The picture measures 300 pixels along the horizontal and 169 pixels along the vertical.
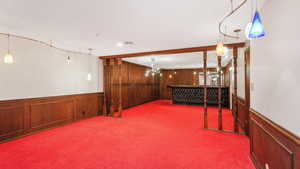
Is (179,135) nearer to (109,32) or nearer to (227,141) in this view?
(227,141)

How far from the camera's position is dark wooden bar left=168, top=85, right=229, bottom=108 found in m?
8.06

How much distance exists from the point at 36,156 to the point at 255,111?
3911 mm

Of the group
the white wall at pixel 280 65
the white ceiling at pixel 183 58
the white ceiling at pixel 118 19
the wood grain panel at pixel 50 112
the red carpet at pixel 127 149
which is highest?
the white ceiling at pixel 183 58

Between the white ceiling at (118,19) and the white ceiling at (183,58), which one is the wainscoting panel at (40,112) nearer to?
the white ceiling at (118,19)

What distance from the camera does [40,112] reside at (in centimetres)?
417

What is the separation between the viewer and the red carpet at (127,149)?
2.43m

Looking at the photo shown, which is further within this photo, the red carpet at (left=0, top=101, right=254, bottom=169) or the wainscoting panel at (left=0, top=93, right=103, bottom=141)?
the wainscoting panel at (left=0, top=93, right=103, bottom=141)

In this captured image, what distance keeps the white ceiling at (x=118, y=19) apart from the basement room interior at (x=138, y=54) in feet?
0.06

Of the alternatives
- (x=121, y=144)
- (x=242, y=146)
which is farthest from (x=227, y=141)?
(x=121, y=144)

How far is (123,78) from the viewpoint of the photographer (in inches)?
299

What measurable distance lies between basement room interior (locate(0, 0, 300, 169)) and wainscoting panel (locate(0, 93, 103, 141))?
2 centimetres

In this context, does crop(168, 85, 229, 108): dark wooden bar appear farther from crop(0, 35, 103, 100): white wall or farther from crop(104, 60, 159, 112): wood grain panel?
crop(0, 35, 103, 100): white wall

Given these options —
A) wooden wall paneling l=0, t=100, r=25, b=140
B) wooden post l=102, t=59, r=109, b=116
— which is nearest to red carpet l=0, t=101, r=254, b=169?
wooden wall paneling l=0, t=100, r=25, b=140

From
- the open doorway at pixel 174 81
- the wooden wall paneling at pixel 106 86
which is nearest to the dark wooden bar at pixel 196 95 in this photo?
the open doorway at pixel 174 81
